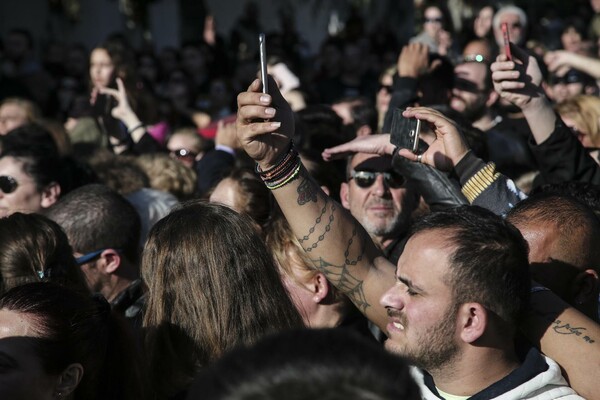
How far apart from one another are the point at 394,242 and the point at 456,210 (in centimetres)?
218

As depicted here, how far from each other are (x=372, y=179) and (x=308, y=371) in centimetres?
375

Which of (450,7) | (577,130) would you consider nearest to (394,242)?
(577,130)

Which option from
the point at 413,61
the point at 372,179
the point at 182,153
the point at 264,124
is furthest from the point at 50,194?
the point at 264,124

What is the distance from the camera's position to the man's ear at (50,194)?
574 cm

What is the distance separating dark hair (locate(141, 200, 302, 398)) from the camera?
295 cm

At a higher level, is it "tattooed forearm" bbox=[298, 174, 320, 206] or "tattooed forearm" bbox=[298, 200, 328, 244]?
"tattooed forearm" bbox=[298, 174, 320, 206]

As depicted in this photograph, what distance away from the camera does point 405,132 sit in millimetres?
3842

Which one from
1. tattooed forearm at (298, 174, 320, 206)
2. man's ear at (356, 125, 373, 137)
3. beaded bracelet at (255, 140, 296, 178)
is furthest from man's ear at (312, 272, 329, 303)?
man's ear at (356, 125, 373, 137)

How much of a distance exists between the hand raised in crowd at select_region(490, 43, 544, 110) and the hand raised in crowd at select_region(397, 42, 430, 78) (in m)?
1.65

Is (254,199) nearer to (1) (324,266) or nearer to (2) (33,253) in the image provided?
(2) (33,253)

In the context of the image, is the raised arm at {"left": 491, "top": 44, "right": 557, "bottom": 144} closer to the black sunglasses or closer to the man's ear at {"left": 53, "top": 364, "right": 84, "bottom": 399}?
the man's ear at {"left": 53, "top": 364, "right": 84, "bottom": 399}

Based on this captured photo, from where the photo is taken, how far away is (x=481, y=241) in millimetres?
2809

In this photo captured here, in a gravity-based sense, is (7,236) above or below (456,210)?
below

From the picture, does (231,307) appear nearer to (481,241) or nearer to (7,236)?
(481,241)
